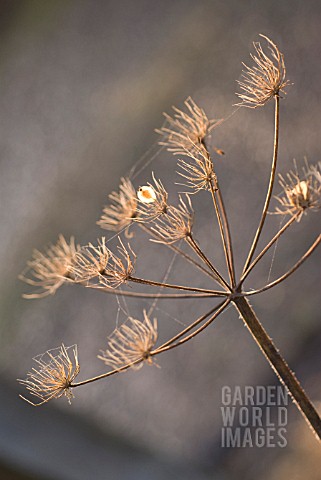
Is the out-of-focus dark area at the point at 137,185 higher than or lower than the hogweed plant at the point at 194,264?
higher

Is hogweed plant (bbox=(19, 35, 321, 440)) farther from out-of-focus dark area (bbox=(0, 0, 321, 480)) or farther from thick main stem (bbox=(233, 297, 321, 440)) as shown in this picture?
out-of-focus dark area (bbox=(0, 0, 321, 480))

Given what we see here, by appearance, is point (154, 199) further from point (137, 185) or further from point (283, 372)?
point (137, 185)

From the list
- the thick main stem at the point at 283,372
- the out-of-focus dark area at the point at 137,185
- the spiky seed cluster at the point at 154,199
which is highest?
the out-of-focus dark area at the point at 137,185

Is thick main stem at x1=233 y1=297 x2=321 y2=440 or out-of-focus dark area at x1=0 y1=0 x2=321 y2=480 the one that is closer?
thick main stem at x1=233 y1=297 x2=321 y2=440

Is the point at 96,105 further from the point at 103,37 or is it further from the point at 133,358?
the point at 133,358

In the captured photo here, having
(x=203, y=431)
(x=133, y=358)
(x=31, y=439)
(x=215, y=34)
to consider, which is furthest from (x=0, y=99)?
(x=133, y=358)

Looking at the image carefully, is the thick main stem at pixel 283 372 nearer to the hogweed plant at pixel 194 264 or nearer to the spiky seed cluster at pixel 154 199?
the hogweed plant at pixel 194 264

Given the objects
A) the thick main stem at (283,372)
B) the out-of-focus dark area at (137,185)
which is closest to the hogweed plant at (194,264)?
the thick main stem at (283,372)

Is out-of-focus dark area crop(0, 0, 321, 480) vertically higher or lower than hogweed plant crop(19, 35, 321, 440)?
higher

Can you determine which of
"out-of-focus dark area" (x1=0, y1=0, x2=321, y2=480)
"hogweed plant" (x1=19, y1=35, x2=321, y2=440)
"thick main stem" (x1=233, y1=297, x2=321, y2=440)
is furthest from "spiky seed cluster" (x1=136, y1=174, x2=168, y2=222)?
"out-of-focus dark area" (x1=0, y1=0, x2=321, y2=480)
